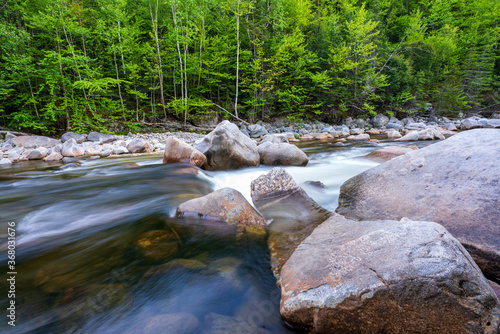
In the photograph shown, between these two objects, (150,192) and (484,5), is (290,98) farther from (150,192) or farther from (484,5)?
(484,5)

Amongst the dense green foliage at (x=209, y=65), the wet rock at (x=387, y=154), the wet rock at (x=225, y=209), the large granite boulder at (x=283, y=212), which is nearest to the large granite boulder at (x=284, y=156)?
the wet rock at (x=387, y=154)

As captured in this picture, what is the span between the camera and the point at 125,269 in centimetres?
189

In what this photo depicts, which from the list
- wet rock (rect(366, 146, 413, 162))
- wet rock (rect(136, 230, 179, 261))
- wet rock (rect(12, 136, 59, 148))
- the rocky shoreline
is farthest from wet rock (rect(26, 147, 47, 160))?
wet rock (rect(366, 146, 413, 162))

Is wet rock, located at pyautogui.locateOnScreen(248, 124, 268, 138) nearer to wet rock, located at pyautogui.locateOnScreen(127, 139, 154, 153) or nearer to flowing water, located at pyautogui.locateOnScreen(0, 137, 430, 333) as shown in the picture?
wet rock, located at pyautogui.locateOnScreen(127, 139, 154, 153)

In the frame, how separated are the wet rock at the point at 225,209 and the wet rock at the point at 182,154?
2.86m

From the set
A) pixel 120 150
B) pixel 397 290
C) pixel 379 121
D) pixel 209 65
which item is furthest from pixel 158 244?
pixel 379 121

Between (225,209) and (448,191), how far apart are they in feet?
8.13

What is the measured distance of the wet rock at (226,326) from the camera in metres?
1.33

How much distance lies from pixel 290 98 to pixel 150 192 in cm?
1780

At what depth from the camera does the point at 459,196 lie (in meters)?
2.23

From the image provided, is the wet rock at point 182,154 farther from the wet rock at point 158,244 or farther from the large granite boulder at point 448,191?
the large granite boulder at point 448,191

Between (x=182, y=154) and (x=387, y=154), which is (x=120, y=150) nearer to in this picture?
(x=182, y=154)

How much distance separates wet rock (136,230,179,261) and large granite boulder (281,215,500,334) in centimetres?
120

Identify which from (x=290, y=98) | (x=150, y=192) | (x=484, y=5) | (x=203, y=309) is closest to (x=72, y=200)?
(x=150, y=192)
